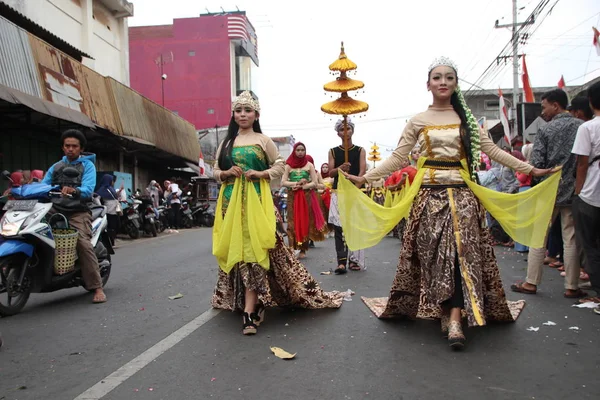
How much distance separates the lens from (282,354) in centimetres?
362

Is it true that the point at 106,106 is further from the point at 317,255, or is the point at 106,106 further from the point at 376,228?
the point at 376,228

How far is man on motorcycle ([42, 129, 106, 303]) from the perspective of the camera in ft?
Answer: 18.5

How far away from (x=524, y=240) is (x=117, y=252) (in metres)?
9.21

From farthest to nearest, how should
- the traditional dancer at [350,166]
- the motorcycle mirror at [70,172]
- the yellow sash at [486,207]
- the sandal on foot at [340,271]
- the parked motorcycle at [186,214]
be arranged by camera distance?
the parked motorcycle at [186,214]
the sandal on foot at [340,271]
the traditional dancer at [350,166]
the motorcycle mirror at [70,172]
the yellow sash at [486,207]

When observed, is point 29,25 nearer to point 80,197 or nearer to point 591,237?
point 80,197

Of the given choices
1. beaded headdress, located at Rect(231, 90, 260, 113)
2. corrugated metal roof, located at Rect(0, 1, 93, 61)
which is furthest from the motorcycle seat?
corrugated metal roof, located at Rect(0, 1, 93, 61)

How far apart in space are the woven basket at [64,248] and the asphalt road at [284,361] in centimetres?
42

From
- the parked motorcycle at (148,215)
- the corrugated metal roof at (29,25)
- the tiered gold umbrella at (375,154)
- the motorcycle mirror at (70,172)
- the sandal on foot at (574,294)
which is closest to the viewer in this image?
the sandal on foot at (574,294)

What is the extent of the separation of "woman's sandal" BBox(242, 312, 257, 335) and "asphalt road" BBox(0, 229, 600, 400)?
6cm

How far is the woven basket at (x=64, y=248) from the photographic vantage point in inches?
215

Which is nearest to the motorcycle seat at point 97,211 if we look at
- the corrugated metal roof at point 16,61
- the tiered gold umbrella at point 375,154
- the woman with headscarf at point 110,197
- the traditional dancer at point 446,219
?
the traditional dancer at point 446,219

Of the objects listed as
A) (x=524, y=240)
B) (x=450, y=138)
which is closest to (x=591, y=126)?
(x=524, y=240)

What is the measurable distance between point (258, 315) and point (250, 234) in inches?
27.0

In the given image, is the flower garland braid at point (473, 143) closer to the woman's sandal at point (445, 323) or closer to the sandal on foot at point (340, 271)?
the woman's sandal at point (445, 323)
